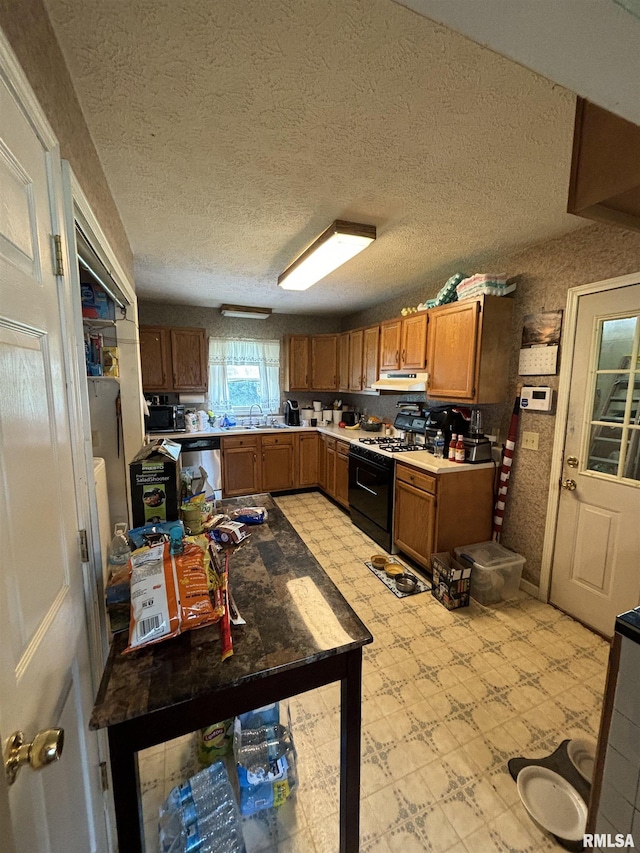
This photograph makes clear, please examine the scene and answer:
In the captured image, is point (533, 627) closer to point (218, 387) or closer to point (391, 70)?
point (391, 70)

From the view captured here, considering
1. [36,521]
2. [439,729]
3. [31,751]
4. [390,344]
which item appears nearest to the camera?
[31,751]

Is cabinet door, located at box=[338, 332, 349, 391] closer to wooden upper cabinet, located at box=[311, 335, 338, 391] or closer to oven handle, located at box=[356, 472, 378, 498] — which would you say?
wooden upper cabinet, located at box=[311, 335, 338, 391]

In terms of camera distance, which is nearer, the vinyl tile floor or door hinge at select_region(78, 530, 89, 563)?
door hinge at select_region(78, 530, 89, 563)

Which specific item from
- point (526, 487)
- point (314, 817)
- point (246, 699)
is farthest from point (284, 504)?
point (246, 699)

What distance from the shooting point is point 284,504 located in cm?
423

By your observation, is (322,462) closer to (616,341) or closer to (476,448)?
(476,448)

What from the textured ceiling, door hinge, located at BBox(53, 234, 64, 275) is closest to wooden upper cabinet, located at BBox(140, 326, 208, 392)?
the textured ceiling

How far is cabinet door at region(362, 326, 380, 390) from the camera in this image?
3.76 m

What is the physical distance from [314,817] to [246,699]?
82 centimetres

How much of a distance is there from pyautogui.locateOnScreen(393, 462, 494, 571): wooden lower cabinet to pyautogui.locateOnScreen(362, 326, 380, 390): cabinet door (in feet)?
4.61

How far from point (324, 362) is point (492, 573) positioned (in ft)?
10.4

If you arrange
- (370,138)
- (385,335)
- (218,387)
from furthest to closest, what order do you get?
1. (218,387)
2. (385,335)
3. (370,138)

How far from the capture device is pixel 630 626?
87cm

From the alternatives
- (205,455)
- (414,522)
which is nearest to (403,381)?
(414,522)
